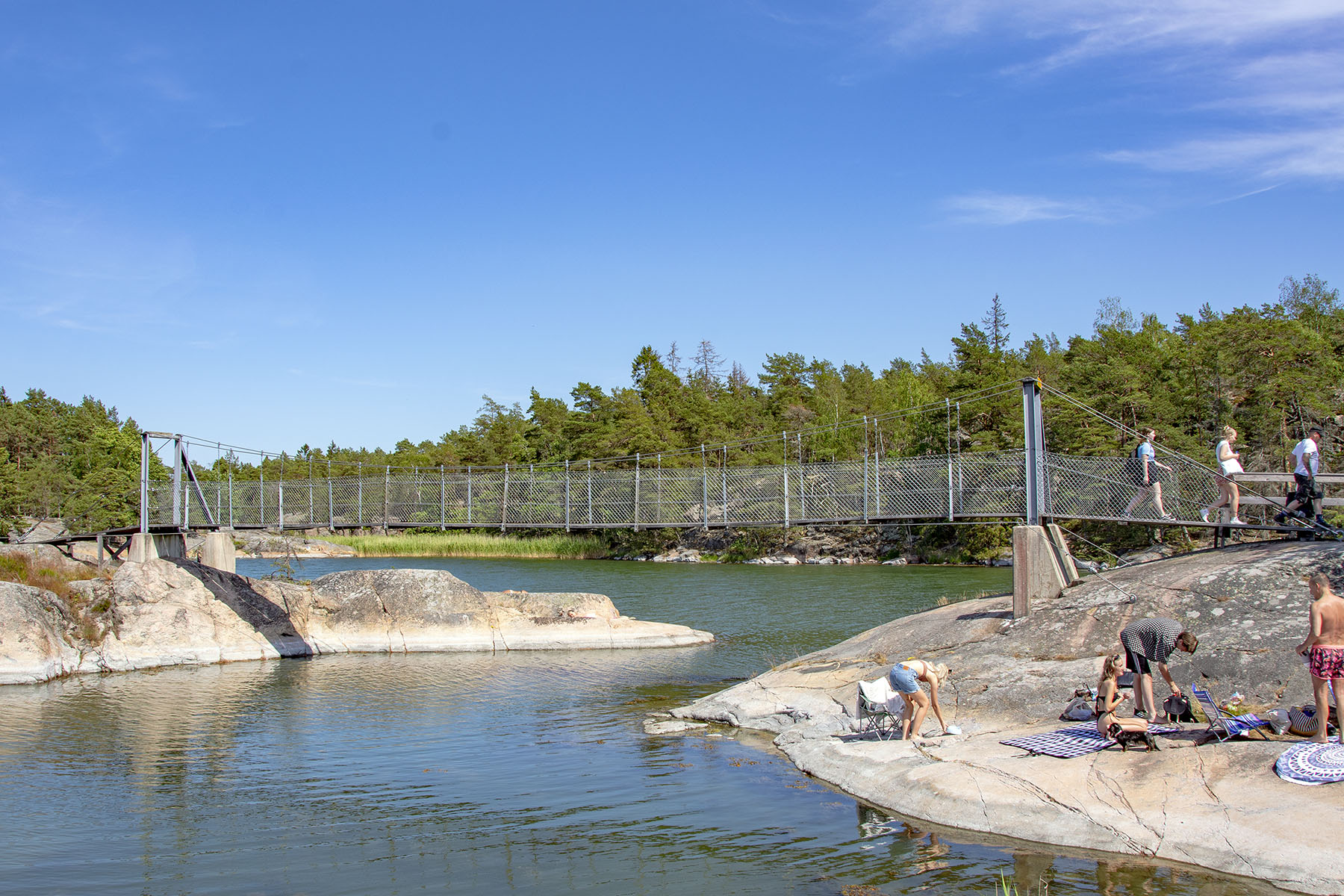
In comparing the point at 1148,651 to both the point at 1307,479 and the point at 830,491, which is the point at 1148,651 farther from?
the point at 830,491

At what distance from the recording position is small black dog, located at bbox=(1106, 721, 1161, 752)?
890cm

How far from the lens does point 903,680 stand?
416 inches

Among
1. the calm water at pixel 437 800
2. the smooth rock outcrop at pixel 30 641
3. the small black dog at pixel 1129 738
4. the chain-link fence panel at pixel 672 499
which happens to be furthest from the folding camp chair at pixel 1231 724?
the smooth rock outcrop at pixel 30 641

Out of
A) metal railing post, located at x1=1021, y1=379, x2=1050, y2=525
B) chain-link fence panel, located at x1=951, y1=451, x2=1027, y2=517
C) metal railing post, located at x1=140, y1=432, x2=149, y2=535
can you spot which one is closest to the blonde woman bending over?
metal railing post, located at x1=1021, y1=379, x2=1050, y2=525

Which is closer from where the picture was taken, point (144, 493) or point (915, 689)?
point (915, 689)

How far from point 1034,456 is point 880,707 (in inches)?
203

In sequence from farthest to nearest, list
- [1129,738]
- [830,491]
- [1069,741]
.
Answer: [830,491] → [1069,741] → [1129,738]

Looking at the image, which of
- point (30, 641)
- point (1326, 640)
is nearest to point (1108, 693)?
point (1326, 640)

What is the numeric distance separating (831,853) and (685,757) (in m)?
3.67

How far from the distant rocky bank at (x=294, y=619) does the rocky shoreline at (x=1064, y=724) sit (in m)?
8.18

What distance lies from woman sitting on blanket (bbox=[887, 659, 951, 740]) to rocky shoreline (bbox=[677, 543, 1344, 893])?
0.25m

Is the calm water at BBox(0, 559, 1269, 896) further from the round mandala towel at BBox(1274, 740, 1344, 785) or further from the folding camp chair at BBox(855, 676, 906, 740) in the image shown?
the round mandala towel at BBox(1274, 740, 1344, 785)

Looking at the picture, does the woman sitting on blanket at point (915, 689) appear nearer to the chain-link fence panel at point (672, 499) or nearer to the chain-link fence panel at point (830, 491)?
the chain-link fence panel at point (830, 491)

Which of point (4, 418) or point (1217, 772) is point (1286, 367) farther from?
point (4, 418)
